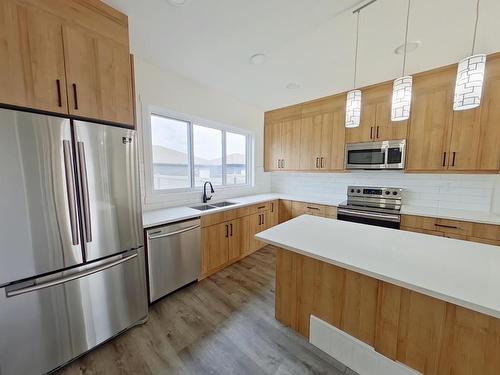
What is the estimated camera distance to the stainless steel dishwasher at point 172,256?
196 centimetres

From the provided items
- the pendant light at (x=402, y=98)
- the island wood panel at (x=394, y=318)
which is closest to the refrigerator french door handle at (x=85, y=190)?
the island wood panel at (x=394, y=318)

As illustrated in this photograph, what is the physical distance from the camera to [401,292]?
44.6 inches

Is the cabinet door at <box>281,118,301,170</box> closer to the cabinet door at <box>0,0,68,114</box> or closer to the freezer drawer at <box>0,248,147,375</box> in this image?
the freezer drawer at <box>0,248,147,375</box>

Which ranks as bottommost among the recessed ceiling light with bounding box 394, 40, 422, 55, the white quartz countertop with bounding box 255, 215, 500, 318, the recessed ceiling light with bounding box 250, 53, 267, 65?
the white quartz countertop with bounding box 255, 215, 500, 318

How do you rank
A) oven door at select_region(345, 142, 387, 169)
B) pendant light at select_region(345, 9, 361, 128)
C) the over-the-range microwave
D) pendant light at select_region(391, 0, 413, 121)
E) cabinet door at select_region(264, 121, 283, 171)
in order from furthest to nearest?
cabinet door at select_region(264, 121, 283, 171)
oven door at select_region(345, 142, 387, 169)
the over-the-range microwave
pendant light at select_region(345, 9, 361, 128)
pendant light at select_region(391, 0, 413, 121)

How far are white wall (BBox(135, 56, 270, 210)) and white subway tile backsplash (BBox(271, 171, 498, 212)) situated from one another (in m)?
1.56

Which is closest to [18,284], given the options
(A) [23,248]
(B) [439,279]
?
(A) [23,248]

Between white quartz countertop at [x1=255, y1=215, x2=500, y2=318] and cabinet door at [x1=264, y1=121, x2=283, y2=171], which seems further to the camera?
cabinet door at [x1=264, y1=121, x2=283, y2=171]

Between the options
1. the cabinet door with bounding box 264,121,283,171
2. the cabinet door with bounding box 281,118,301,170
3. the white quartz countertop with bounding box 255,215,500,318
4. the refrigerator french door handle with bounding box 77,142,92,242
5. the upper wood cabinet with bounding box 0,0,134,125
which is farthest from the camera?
the cabinet door with bounding box 264,121,283,171

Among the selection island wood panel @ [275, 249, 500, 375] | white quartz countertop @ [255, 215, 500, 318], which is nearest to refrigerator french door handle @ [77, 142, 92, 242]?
white quartz countertop @ [255, 215, 500, 318]

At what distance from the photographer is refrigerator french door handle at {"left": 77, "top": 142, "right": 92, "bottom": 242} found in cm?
135

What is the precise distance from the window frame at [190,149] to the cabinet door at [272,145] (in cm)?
38

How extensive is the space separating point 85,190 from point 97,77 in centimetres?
86

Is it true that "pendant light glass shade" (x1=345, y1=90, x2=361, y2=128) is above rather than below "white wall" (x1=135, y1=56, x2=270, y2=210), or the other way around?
below
